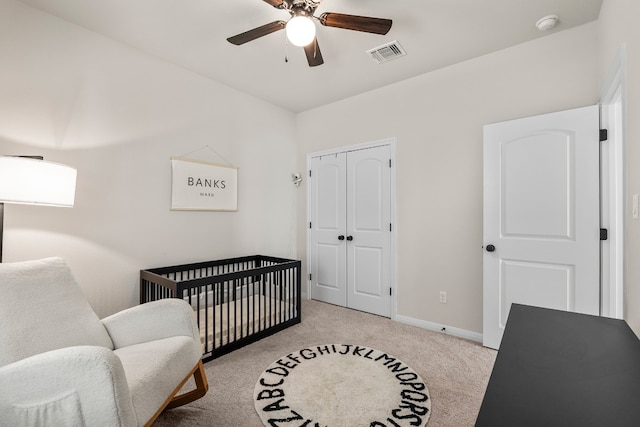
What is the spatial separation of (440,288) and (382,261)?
0.67 m

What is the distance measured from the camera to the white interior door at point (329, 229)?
12.3ft

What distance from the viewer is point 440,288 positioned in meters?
2.99

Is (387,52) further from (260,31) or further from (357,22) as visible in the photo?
(260,31)

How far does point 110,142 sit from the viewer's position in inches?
98.3

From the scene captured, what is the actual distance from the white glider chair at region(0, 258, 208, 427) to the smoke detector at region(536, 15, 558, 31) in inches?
123

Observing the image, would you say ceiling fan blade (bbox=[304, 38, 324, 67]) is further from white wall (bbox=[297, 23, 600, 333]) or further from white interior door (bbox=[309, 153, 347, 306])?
white interior door (bbox=[309, 153, 347, 306])

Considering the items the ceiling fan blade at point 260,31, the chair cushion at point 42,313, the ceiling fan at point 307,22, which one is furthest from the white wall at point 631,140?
the chair cushion at point 42,313

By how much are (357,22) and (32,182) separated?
199 centimetres

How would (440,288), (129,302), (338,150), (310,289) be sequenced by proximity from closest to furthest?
(129,302) < (440,288) < (338,150) < (310,289)

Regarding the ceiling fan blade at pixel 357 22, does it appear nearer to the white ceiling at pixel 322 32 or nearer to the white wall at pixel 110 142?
the white ceiling at pixel 322 32

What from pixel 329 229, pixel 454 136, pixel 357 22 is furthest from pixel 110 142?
pixel 454 136

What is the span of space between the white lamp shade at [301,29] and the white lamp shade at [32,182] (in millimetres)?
1503

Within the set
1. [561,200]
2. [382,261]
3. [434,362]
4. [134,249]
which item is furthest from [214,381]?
[561,200]

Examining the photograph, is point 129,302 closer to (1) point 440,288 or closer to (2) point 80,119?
(2) point 80,119
